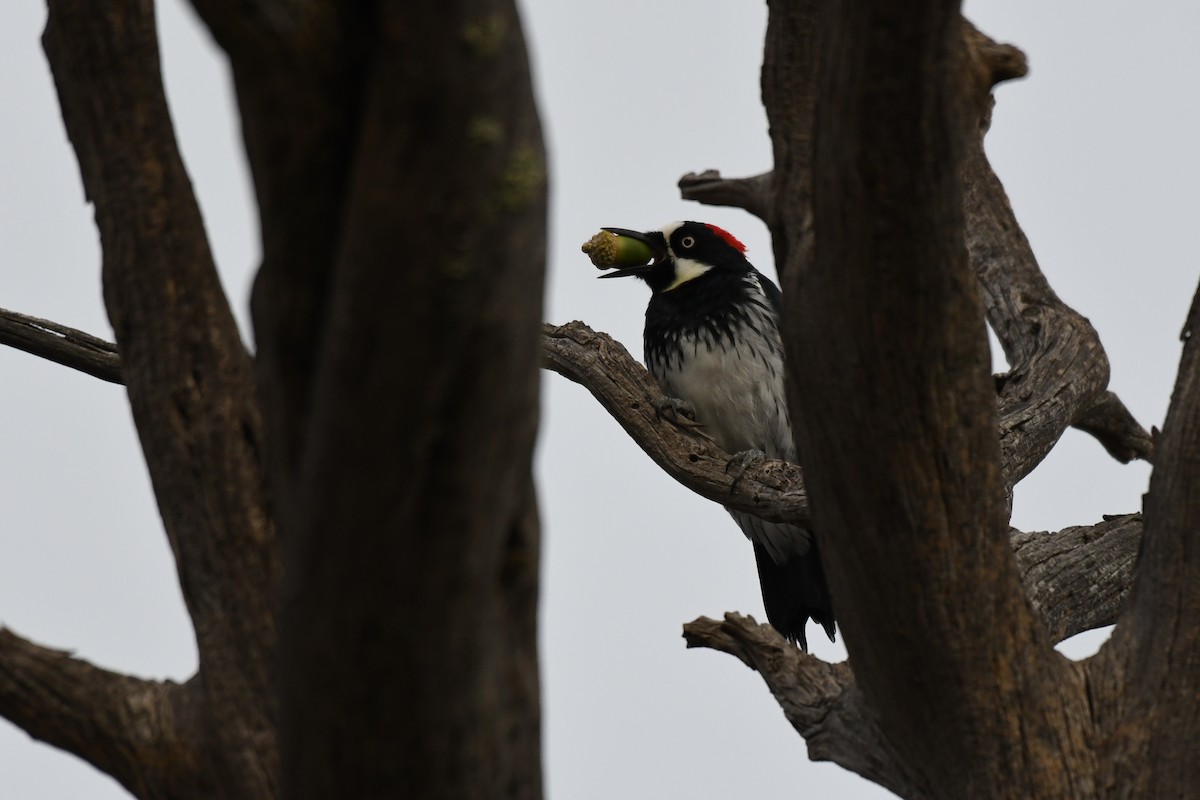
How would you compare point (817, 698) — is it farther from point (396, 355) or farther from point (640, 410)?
point (396, 355)

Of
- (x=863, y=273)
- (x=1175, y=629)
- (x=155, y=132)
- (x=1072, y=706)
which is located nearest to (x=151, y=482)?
(x=155, y=132)

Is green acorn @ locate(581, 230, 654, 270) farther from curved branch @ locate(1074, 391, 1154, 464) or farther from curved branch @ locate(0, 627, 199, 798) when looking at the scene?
curved branch @ locate(0, 627, 199, 798)

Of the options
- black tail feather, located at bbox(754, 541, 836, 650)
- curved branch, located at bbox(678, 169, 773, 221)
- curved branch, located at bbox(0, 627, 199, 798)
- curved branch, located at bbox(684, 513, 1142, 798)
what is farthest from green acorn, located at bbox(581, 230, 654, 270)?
curved branch, located at bbox(0, 627, 199, 798)

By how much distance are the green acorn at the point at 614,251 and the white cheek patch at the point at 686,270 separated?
0.13 meters

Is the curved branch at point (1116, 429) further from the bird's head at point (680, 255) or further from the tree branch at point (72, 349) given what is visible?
the tree branch at point (72, 349)

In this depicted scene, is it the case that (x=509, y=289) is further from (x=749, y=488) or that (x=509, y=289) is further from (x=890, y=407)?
(x=749, y=488)

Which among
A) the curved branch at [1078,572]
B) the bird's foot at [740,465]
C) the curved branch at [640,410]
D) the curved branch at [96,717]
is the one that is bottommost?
the curved branch at [96,717]

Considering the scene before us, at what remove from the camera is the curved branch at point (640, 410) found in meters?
4.06

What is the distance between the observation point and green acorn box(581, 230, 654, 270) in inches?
211

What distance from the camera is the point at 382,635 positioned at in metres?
1.32

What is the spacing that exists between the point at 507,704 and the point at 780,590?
12.7 ft

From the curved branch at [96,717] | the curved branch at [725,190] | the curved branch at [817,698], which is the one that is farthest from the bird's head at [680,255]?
the curved branch at [96,717]

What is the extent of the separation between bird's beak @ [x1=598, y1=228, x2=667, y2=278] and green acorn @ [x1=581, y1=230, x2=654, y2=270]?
13mm

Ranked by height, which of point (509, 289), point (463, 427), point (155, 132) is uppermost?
point (155, 132)
